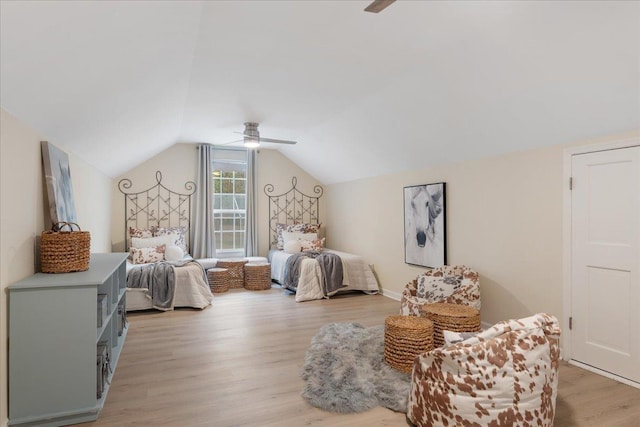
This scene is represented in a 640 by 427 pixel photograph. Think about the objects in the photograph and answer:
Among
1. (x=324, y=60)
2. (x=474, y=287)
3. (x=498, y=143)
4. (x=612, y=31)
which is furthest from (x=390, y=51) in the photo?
(x=474, y=287)

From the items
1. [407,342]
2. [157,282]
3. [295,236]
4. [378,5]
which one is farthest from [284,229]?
[378,5]

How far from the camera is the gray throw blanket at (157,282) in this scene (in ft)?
15.8

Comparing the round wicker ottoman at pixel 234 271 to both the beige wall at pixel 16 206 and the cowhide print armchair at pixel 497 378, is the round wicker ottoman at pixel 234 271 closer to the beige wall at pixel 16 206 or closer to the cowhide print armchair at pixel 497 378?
the beige wall at pixel 16 206

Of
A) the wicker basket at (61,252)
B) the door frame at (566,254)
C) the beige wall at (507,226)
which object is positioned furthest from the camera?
the beige wall at (507,226)

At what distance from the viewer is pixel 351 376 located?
2.87m

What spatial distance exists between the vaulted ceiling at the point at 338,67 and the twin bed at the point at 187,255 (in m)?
1.70

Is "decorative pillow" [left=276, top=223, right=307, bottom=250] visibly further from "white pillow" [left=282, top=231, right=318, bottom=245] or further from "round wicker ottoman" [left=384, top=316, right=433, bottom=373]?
"round wicker ottoman" [left=384, top=316, right=433, bottom=373]

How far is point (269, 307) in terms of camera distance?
514cm

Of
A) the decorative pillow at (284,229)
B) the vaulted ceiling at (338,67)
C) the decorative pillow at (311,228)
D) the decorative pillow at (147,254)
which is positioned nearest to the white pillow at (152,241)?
the decorative pillow at (147,254)

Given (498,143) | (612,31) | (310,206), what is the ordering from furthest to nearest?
(310,206) → (498,143) → (612,31)

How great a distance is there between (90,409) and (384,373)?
1.99 meters

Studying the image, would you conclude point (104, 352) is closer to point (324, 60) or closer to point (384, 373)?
point (384, 373)

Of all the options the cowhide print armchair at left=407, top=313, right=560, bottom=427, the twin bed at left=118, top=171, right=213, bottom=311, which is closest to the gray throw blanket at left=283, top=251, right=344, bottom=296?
the twin bed at left=118, top=171, right=213, bottom=311

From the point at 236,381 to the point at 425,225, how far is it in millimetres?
3100
